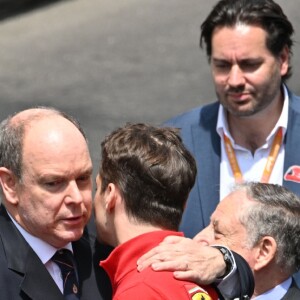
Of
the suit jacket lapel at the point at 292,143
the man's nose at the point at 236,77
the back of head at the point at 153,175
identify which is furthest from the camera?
the man's nose at the point at 236,77

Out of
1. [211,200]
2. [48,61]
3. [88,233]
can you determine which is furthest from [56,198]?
[48,61]

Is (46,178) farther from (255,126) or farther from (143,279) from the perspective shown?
(255,126)

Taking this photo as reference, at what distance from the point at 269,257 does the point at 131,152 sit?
A: 0.74m

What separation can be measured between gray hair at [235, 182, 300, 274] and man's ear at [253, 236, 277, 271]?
0.06 feet

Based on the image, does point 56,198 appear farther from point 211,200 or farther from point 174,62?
point 174,62

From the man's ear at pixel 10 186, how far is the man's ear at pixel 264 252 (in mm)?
944

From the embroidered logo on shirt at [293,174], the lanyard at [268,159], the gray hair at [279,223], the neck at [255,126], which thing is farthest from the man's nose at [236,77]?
the gray hair at [279,223]

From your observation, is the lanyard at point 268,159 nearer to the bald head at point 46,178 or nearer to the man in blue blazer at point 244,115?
the man in blue blazer at point 244,115

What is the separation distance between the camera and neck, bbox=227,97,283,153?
5.65m

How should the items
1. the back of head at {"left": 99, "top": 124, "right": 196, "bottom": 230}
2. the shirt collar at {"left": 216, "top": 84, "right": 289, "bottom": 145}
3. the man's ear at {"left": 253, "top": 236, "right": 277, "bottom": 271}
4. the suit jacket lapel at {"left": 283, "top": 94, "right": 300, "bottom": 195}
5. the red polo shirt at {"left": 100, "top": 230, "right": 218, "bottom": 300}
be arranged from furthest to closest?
the shirt collar at {"left": 216, "top": 84, "right": 289, "bottom": 145}
the suit jacket lapel at {"left": 283, "top": 94, "right": 300, "bottom": 195}
the man's ear at {"left": 253, "top": 236, "right": 277, "bottom": 271}
the back of head at {"left": 99, "top": 124, "right": 196, "bottom": 230}
the red polo shirt at {"left": 100, "top": 230, "right": 218, "bottom": 300}

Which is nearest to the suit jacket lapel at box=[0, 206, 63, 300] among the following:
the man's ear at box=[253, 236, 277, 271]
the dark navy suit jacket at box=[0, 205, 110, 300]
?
the dark navy suit jacket at box=[0, 205, 110, 300]

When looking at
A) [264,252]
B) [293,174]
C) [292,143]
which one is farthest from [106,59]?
[264,252]

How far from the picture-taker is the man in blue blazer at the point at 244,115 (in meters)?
5.51

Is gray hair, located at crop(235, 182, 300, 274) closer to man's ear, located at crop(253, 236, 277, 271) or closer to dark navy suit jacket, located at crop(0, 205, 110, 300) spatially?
man's ear, located at crop(253, 236, 277, 271)
